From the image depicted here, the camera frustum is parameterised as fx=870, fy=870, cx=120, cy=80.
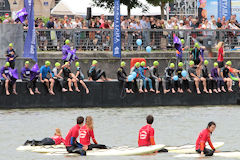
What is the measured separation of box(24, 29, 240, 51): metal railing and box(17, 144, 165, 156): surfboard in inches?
457

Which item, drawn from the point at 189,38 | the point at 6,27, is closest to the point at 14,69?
the point at 6,27

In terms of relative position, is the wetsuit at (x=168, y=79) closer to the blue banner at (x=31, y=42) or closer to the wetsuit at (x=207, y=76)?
the wetsuit at (x=207, y=76)

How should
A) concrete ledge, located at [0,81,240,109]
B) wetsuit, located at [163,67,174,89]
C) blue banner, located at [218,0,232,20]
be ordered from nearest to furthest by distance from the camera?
concrete ledge, located at [0,81,240,109] < wetsuit, located at [163,67,174,89] < blue banner, located at [218,0,232,20]

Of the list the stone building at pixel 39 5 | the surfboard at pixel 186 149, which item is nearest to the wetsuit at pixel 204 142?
the surfboard at pixel 186 149

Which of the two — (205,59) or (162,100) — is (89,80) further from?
(205,59)

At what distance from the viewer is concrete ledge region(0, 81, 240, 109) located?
32281 mm

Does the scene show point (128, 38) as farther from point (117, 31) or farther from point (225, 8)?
point (225, 8)

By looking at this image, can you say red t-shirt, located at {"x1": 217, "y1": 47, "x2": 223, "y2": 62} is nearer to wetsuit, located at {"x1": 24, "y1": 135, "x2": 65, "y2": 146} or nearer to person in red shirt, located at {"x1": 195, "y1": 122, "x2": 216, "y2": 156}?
wetsuit, located at {"x1": 24, "y1": 135, "x2": 65, "y2": 146}

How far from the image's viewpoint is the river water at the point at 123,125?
983 inches

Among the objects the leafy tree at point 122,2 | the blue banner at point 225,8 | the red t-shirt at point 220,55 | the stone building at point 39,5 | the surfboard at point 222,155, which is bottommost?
the surfboard at point 222,155

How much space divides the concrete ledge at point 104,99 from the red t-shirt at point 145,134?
1035cm

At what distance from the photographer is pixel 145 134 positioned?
22.3m

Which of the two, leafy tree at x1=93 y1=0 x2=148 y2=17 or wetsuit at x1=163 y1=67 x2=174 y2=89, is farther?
leafy tree at x1=93 y1=0 x2=148 y2=17

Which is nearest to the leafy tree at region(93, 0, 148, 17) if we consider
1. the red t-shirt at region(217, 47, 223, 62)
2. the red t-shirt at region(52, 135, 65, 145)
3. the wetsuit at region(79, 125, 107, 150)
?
the red t-shirt at region(217, 47, 223, 62)
